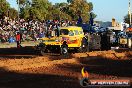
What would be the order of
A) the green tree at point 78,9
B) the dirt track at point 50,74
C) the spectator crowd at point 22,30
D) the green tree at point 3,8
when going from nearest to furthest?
1. the dirt track at point 50,74
2. the spectator crowd at point 22,30
3. the green tree at point 3,8
4. the green tree at point 78,9

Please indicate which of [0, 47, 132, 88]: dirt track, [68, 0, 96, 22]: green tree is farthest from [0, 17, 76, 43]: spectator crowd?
[68, 0, 96, 22]: green tree

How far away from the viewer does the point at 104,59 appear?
26.4 meters

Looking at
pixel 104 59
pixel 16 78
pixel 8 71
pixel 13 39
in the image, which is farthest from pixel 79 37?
pixel 13 39

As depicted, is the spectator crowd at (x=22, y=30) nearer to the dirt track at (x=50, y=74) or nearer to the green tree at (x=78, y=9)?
the dirt track at (x=50, y=74)

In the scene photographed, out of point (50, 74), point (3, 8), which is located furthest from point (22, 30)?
point (50, 74)

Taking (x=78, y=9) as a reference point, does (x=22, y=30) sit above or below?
below

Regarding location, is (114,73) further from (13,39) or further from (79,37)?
(13,39)

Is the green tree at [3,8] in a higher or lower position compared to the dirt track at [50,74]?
higher

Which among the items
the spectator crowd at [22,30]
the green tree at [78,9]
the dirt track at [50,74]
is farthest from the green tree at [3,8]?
the dirt track at [50,74]

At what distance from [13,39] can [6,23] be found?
9.77ft

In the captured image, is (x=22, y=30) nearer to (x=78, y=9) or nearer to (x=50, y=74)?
(x=50, y=74)

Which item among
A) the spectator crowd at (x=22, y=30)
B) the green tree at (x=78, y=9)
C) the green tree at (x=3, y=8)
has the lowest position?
the spectator crowd at (x=22, y=30)

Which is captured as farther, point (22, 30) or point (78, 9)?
point (78, 9)

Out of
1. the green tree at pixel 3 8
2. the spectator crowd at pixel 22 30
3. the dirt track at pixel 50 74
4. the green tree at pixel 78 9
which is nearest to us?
the dirt track at pixel 50 74
